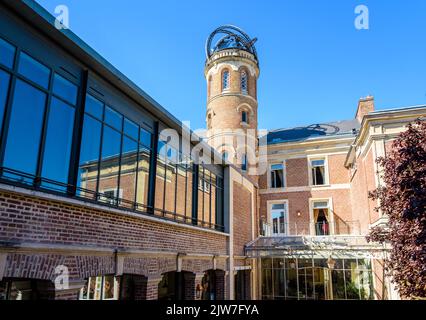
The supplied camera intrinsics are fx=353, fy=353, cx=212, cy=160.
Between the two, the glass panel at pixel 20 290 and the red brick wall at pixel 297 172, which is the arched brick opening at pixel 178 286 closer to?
the glass panel at pixel 20 290

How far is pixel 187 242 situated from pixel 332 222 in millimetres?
13759

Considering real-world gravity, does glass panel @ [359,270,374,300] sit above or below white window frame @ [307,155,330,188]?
below

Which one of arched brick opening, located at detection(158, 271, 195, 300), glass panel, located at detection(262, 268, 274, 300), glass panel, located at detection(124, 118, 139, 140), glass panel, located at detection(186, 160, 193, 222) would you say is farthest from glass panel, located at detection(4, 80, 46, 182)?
glass panel, located at detection(262, 268, 274, 300)

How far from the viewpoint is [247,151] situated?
2312cm

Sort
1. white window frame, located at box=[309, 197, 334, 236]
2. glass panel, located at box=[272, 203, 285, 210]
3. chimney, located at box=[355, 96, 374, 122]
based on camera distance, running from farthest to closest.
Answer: glass panel, located at box=[272, 203, 285, 210] < white window frame, located at box=[309, 197, 334, 236] < chimney, located at box=[355, 96, 374, 122]

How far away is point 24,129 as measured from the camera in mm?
5938

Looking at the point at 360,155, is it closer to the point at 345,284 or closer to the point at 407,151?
the point at 345,284

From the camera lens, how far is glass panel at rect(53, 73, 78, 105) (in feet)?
22.2

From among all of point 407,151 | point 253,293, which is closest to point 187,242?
point 407,151

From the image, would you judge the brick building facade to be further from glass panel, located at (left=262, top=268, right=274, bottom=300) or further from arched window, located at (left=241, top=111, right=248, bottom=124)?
arched window, located at (left=241, top=111, right=248, bottom=124)

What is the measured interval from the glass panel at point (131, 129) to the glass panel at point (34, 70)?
252 cm

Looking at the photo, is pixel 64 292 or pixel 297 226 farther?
pixel 297 226

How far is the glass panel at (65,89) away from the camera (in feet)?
22.2

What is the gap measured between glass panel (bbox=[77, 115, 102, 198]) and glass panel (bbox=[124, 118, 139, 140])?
3.66 ft
